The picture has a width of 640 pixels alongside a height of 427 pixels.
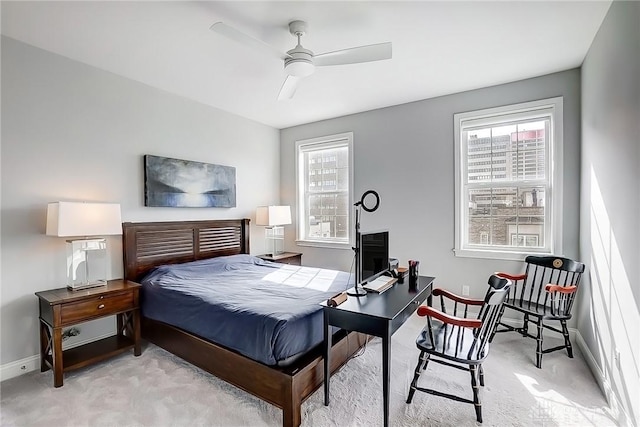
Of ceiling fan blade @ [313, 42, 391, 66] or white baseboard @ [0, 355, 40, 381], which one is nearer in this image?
ceiling fan blade @ [313, 42, 391, 66]

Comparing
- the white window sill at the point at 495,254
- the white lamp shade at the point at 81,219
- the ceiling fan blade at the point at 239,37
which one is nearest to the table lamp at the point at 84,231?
the white lamp shade at the point at 81,219

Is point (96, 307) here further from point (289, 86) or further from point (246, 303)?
point (289, 86)

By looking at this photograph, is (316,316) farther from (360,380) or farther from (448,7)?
(448,7)

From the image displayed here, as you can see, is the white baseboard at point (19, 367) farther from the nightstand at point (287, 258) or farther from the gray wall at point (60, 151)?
the nightstand at point (287, 258)

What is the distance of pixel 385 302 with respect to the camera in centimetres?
203

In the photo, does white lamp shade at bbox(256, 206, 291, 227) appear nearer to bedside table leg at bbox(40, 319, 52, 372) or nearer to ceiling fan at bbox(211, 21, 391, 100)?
ceiling fan at bbox(211, 21, 391, 100)

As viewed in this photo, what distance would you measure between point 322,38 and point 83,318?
293 centimetres

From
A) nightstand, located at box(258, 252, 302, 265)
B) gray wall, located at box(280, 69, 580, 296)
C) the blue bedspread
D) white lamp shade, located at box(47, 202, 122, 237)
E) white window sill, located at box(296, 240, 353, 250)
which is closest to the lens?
the blue bedspread

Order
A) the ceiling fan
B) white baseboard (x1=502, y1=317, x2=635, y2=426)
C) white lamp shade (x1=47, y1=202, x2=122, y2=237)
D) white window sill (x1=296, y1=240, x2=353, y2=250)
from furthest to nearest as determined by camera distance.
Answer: white window sill (x1=296, y1=240, x2=353, y2=250)
white lamp shade (x1=47, y1=202, x2=122, y2=237)
the ceiling fan
white baseboard (x1=502, y1=317, x2=635, y2=426)

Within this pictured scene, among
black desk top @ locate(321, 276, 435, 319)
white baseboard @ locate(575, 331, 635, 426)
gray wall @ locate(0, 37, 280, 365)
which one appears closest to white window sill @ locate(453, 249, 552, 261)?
white baseboard @ locate(575, 331, 635, 426)

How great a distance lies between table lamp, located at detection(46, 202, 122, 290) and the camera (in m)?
2.41

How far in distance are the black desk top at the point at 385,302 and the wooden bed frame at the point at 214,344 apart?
0.42 meters

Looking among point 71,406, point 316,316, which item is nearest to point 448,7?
point 316,316

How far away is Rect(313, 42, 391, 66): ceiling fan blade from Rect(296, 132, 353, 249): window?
2.15 meters
